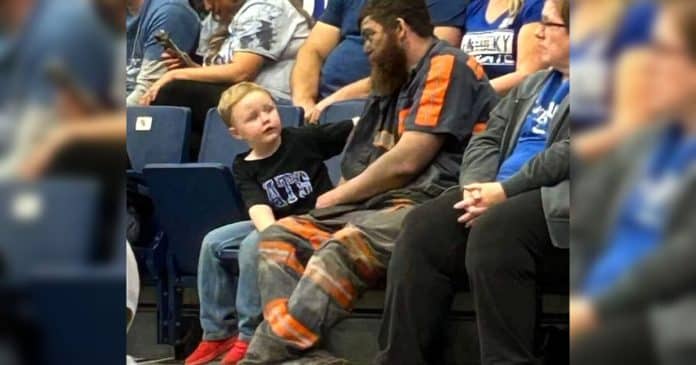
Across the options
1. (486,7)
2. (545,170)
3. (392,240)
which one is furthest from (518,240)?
(486,7)

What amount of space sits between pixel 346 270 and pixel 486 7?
0.62 m

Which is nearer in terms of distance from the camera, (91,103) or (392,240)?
(91,103)

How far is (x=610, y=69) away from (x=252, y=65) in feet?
5.74

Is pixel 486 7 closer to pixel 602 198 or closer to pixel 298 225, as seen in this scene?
pixel 298 225

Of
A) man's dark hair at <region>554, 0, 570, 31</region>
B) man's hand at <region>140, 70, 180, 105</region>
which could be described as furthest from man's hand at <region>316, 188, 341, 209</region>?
man's hand at <region>140, 70, 180, 105</region>

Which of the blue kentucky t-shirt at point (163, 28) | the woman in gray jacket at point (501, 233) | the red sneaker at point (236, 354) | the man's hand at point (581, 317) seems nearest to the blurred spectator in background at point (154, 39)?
the blue kentucky t-shirt at point (163, 28)

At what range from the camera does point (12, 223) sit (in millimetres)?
358

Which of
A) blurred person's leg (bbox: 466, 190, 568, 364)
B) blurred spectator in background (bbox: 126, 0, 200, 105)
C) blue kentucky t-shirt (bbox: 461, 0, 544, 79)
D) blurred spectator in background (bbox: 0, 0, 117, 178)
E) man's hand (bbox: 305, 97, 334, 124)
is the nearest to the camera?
blurred spectator in background (bbox: 0, 0, 117, 178)

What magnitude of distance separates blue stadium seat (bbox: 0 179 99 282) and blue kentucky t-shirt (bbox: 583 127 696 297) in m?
0.20

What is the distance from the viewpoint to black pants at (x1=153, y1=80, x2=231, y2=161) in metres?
2.09

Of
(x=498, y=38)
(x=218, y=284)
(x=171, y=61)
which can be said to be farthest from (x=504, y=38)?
(x=171, y=61)

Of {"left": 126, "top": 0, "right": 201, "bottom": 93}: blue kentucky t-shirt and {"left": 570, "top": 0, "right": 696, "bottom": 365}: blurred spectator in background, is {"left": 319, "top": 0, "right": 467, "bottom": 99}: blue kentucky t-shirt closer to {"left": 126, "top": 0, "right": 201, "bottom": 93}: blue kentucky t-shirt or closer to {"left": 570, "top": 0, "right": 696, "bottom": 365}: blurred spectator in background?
{"left": 126, "top": 0, "right": 201, "bottom": 93}: blue kentucky t-shirt

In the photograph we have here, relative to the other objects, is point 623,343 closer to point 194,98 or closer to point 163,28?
point 194,98

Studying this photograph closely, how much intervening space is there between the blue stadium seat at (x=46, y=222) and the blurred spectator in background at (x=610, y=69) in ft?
0.64
